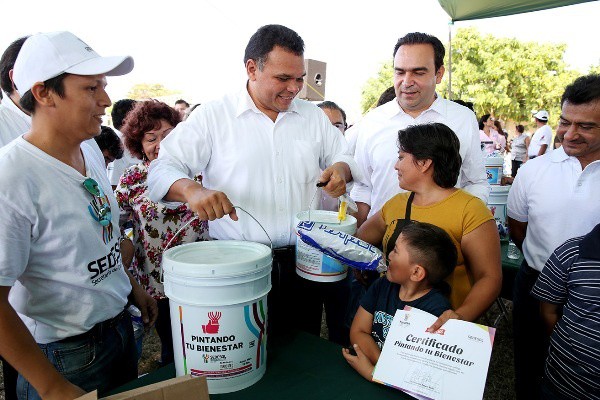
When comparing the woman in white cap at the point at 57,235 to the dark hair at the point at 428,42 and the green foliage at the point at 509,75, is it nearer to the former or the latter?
the dark hair at the point at 428,42

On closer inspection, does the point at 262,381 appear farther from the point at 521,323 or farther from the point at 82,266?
the point at 521,323

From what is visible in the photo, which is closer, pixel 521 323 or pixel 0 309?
pixel 0 309

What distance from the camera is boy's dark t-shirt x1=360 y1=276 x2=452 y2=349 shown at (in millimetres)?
1380

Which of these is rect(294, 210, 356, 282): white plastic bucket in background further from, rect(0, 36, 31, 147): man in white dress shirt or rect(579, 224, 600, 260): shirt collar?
rect(0, 36, 31, 147): man in white dress shirt

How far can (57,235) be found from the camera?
113 centimetres

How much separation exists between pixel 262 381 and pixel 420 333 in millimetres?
509

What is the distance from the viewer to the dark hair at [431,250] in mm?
1424

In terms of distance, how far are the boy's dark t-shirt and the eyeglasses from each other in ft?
3.05

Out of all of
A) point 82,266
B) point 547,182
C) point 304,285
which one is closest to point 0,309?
point 82,266

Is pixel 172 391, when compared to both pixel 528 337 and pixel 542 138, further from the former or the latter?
pixel 542 138

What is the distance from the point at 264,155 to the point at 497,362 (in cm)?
260

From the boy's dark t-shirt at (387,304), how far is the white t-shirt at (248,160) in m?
0.48

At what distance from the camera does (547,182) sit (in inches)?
86.3

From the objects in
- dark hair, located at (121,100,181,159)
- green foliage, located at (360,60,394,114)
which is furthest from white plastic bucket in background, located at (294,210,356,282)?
green foliage, located at (360,60,394,114)
